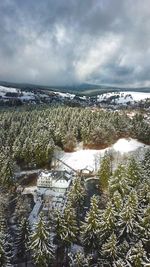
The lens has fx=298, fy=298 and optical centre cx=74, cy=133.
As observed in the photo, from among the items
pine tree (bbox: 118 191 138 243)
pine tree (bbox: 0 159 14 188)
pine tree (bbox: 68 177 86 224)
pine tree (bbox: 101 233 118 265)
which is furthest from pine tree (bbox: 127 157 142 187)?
pine tree (bbox: 0 159 14 188)

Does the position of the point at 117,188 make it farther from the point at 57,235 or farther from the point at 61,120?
the point at 61,120

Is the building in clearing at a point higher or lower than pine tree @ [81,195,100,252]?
lower

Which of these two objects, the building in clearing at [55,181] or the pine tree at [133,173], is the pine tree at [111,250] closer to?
the pine tree at [133,173]

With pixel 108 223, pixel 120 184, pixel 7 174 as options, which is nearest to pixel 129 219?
pixel 108 223

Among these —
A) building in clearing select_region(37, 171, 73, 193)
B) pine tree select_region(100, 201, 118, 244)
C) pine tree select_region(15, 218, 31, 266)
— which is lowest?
building in clearing select_region(37, 171, 73, 193)

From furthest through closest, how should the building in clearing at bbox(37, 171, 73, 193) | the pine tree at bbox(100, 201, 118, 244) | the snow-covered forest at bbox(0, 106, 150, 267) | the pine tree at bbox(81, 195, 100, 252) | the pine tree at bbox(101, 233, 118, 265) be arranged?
the building in clearing at bbox(37, 171, 73, 193) → the pine tree at bbox(81, 195, 100, 252) → the pine tree at bbox(100, 201, 118, 244) → the snow-covered forest at bbox(0, 106, 150, 267) → the pine tree at bbox(101, 233, 118, 265)

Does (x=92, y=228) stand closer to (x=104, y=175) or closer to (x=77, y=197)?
(x=77, y=197)

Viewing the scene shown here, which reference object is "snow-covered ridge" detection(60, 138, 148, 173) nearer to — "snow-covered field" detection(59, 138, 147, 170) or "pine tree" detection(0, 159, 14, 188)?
"snow-covered field" detection(59, 138, 147, 170)
